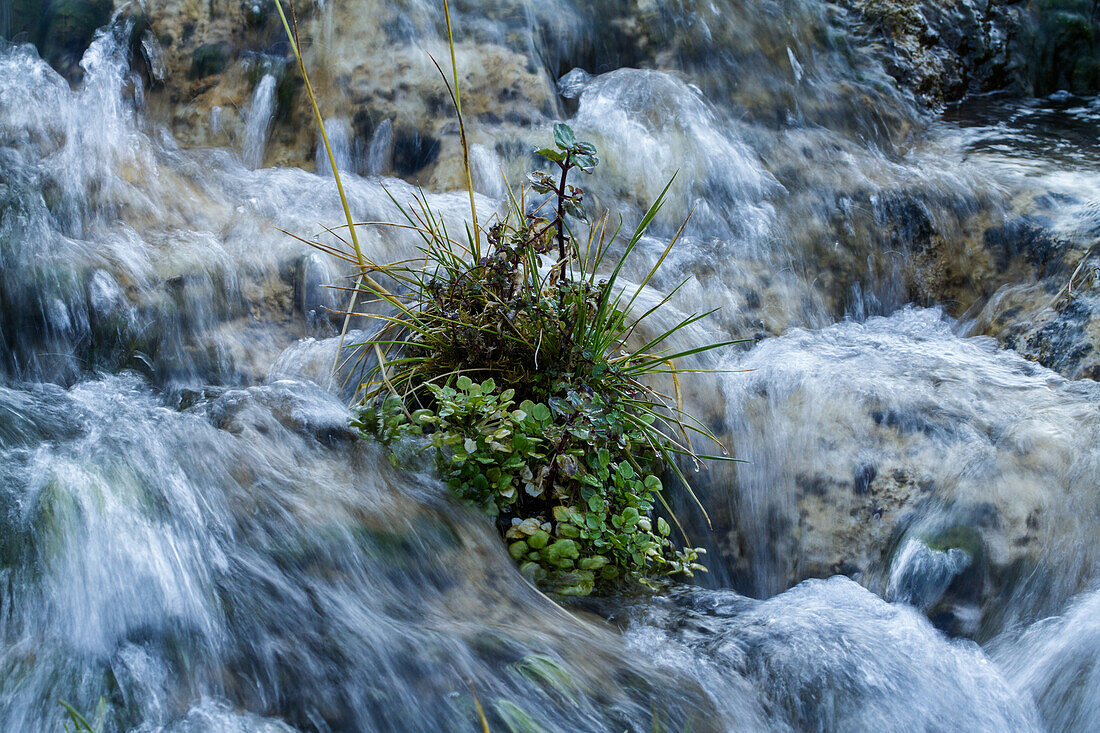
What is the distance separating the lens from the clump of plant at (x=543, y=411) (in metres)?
2.55

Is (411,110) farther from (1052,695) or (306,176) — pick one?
(1052,695)

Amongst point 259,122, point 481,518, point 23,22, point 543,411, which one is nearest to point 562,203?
point 543,411

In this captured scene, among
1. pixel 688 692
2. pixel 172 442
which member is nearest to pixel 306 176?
pixel 172 442

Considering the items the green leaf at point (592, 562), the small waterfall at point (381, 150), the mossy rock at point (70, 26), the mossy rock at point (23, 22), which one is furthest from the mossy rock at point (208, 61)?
the green leaf at point (592, 562)

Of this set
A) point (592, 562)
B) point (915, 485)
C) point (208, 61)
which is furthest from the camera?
point (208, 61)

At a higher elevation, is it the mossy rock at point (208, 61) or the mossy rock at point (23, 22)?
the mossy rock at point (23, 22)

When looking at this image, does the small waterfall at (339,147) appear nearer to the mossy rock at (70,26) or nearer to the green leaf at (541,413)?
the mossy rock at (70,26)

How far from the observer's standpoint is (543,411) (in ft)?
8.32

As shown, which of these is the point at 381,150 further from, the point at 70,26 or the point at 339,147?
the point at 70,26

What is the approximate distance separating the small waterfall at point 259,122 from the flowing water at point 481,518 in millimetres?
19

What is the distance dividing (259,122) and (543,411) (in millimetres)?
3376

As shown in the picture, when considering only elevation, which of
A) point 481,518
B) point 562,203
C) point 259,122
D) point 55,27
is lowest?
point 481,518

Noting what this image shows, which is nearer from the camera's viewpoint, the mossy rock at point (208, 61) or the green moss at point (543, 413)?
the green moss at point (543, 413)

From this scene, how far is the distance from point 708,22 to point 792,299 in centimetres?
257
